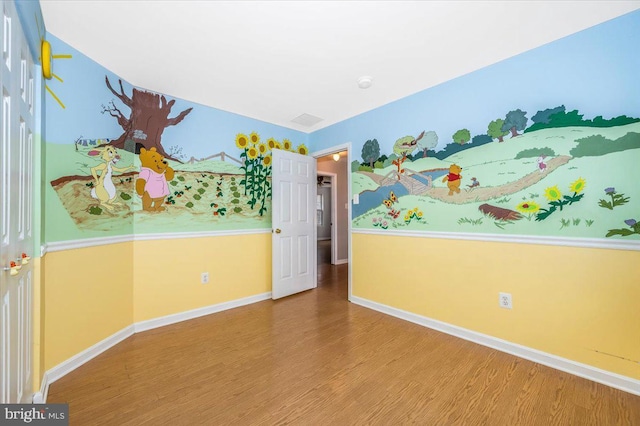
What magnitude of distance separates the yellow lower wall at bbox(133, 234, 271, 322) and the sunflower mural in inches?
18.9

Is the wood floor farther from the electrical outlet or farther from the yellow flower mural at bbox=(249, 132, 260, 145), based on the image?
the yellow flower mural at bbox=(249, 132, 260, 145)

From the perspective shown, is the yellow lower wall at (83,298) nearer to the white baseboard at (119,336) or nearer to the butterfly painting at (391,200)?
the white baseboard at (119,336)

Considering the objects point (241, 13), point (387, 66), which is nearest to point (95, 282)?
point (241, 13)

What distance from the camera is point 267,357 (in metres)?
2.09

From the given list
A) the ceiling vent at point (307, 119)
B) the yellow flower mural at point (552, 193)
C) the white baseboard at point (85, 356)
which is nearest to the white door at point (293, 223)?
the ceiling vent at point (307, 119)

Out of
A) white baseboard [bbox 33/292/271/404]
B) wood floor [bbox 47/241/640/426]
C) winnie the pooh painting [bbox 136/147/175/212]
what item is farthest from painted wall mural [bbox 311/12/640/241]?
winnie the pooh painting [bbox 136/147/175/212]

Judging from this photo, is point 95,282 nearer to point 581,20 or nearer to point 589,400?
point 589,400

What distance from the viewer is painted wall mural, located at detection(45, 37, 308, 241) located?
200cm

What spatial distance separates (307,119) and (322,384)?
9.84ft

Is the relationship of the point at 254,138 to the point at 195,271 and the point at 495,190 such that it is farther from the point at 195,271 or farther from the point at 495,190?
the point at 495,190

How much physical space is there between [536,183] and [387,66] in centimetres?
155

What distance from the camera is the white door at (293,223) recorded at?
3.44m

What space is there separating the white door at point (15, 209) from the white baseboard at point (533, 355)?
113 inches

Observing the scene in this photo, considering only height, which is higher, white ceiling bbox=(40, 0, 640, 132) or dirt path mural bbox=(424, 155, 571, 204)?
white ceiling bbox=(40, 0, 640, 132)
